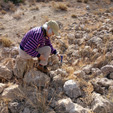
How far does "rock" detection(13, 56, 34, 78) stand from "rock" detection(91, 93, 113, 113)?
1244mm

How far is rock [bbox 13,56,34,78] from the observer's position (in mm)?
2418

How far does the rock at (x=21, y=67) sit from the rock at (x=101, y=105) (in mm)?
1244

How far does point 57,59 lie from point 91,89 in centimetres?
101

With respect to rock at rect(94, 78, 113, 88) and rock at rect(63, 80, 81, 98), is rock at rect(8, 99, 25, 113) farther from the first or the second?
rock at rect(94, 78, 113, 88)

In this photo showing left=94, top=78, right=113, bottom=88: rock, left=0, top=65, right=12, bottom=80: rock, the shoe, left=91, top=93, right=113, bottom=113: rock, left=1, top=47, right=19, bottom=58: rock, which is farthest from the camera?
left=1, top=47, right=19, bottom=58: rock

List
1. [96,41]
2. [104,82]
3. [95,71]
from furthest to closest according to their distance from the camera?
1. [96,41]
2. [95,71]
3. [104,82]

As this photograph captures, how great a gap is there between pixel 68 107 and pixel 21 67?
1078 millimetres

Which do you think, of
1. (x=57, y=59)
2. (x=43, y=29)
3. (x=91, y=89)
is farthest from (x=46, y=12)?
(x=91, y=89)

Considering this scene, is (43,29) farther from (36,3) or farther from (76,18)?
(36,3)

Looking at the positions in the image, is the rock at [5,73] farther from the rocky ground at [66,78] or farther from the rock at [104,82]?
the rock at [104,82]

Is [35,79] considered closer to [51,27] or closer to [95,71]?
[51,27]

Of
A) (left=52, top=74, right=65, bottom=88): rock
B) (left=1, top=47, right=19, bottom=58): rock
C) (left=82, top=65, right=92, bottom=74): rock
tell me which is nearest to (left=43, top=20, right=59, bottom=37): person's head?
(left=52, top=74, right=65, bottom=88): rock

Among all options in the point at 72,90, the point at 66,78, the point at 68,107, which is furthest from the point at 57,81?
the point at 68,107

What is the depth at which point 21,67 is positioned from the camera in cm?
242
